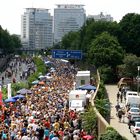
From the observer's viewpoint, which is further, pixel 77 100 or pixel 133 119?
pixel 77 100

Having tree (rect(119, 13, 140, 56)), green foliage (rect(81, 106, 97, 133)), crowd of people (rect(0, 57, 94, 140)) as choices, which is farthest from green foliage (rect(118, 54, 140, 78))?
green foliage (rect(81, 106, 97, 133))

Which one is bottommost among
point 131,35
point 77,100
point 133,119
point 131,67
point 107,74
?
point 133,119

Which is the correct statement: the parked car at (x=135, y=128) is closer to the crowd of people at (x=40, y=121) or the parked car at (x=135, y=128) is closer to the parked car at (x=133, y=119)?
the parked car at (x=133, y=119)

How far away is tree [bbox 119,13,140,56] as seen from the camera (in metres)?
94.2

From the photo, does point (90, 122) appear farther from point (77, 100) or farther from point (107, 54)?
point (107, 54)

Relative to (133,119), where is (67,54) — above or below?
above

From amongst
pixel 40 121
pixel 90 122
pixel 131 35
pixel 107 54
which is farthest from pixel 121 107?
pixel 131 35

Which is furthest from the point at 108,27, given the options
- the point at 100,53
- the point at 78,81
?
the point at 78,81

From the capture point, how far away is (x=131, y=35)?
95.2 m

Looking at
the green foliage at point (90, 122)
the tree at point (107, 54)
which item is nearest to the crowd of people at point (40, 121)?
the green foliage at point (90, 122)

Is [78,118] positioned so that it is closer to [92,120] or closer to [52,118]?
[52,118]

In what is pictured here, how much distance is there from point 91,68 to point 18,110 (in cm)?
5054

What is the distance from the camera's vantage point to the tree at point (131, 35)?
309 feet

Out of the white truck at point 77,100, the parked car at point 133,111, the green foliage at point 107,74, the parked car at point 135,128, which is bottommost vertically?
the parked car at point 135,128
